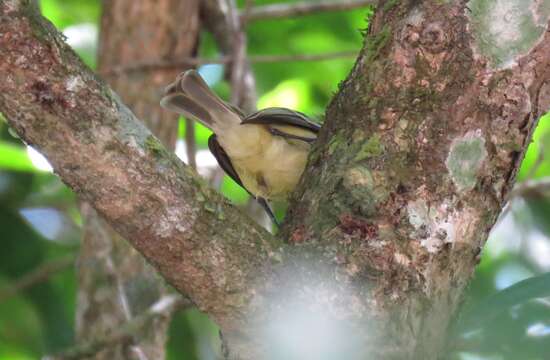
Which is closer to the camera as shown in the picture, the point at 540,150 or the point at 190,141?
the point at 540,150

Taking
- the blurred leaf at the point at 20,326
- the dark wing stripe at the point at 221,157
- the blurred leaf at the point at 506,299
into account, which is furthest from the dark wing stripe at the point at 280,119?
the blurred leaf at the point at 20,326

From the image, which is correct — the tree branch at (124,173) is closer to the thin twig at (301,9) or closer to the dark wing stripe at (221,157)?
the dark wing stripe at (221,157)

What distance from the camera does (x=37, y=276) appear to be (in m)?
5.10

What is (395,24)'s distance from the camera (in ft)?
9.00

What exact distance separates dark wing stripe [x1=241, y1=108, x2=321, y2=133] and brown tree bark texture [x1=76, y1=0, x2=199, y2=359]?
2.71ft

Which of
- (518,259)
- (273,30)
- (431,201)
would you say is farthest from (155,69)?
(431,201)

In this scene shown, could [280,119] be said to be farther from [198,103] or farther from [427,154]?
[427,154]

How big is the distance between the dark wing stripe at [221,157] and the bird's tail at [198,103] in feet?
0.69

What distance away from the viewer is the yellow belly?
14.5 feet

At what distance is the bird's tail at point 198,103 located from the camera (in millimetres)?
3835

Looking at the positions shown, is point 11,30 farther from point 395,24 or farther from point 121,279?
point 121,279

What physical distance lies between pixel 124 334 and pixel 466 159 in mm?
1829

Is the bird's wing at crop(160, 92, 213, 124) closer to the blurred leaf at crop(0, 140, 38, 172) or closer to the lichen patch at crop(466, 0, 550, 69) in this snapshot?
the blurred leaf at crop(0, 140, 38, 172)

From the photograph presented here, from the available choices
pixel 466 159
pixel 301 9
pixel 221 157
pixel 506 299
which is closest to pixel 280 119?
pixel 221 157
